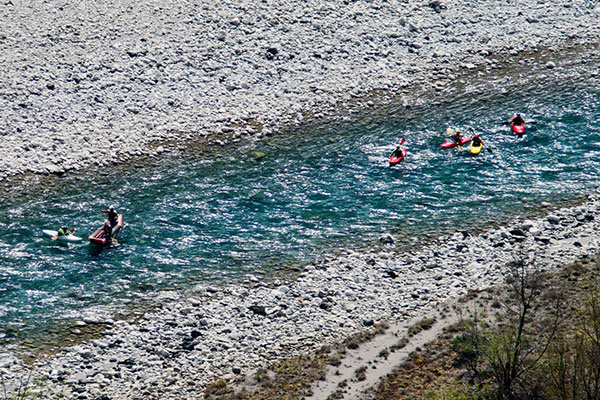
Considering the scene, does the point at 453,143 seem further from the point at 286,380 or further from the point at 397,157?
the point at 286,380

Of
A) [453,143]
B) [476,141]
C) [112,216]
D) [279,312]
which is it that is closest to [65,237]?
[112,216]

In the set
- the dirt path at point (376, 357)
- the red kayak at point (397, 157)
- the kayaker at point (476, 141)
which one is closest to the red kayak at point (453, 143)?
the kayaker at point (476, 141)

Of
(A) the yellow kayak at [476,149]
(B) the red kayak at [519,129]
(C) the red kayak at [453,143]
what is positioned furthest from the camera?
(B) the red kayak at [519,129]

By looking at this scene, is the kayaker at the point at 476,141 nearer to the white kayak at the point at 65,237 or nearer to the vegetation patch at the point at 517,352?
the vegetation patch at the point at 517,352

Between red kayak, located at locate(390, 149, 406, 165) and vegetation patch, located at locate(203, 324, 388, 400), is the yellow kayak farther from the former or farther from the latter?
vegetation patch, located at locate(203, 324, 388, 400)

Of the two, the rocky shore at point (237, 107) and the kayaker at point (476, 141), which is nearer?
the rocky shore at point (237, 107)

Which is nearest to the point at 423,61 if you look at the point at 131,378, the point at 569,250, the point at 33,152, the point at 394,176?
the point at 394,176

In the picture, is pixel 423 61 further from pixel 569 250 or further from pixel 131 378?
pixel 131 378
